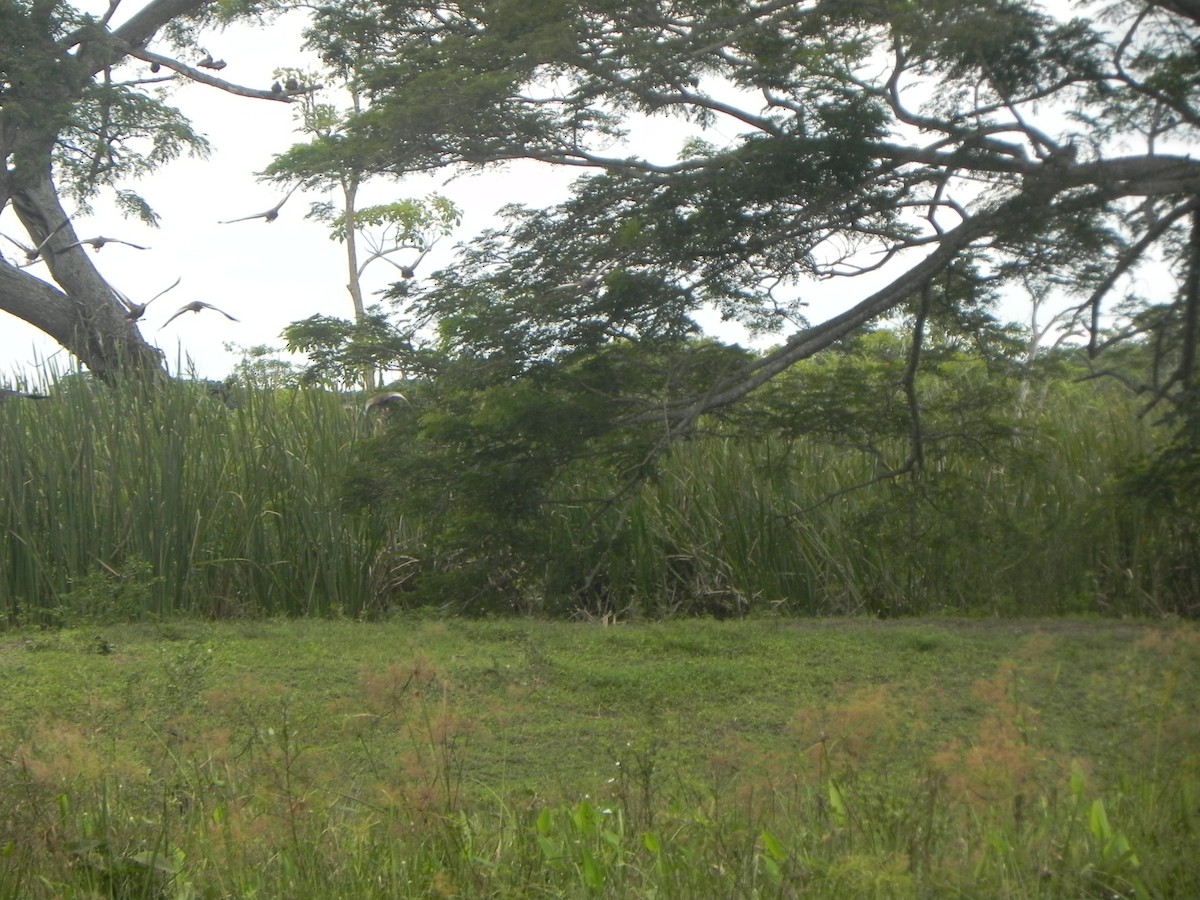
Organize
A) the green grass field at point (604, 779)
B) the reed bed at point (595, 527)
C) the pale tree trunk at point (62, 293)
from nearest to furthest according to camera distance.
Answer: the green grass field at point (604, 779)
the reed bed at point (595, 527)
the pale tree trunk at point (62, 293)

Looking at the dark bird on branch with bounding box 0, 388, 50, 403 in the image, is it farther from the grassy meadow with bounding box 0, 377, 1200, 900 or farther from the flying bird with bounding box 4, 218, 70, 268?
the flying bird with bounding box 4, 218, 70, 268

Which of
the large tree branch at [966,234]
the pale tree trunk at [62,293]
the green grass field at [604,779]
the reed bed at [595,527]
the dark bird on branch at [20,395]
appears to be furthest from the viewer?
the pale tree trunk at [62,293]

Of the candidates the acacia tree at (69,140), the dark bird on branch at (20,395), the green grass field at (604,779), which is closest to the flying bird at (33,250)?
the acacia tree at (69,140)

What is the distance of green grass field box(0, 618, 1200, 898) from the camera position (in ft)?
9.54

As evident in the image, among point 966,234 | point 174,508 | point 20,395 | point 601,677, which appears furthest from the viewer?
point 20,395

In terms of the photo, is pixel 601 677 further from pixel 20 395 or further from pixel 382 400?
pixel 20 395

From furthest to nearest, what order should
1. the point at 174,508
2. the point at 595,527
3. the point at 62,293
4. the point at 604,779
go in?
the point at 62,293 < the point at 595,527 < the point at 174,508 < the point at 604,779

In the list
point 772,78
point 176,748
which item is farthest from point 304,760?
point 772,78

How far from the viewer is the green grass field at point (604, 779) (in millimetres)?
2908

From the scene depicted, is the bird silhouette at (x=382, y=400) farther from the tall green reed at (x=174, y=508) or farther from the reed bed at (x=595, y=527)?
the tall green reed at (x=174, y=508)

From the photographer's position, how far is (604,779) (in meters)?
3.70

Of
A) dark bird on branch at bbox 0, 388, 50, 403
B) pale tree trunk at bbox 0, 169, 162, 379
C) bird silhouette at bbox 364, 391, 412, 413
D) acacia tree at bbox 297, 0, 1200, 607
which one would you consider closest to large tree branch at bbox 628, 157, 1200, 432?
acacia tree at bbox 297, 0, 1200, 607

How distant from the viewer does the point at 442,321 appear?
6.88 m

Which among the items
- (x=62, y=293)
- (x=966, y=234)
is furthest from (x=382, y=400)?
(x=62, y=293)
